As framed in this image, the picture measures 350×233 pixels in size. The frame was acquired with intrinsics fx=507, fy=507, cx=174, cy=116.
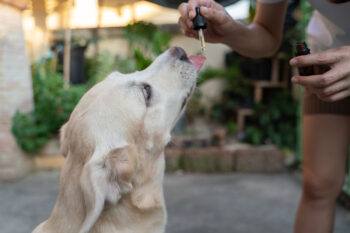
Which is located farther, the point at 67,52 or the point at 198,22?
the point at 67,52

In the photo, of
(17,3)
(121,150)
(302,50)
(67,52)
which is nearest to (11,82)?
(17,3)

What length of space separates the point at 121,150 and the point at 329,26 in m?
1.04

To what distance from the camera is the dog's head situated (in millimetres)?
1822

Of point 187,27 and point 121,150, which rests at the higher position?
point 187,27

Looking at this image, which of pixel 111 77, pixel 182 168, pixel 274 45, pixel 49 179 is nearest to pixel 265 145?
pixel 182 168

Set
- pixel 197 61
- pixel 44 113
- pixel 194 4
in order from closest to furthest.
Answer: pixel 194 4 < pixel 197 61 < pixel 44 113

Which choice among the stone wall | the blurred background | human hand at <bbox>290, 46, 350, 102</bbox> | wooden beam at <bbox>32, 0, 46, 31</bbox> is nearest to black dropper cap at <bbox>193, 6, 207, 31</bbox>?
human hand at <bbox>290, 46, 350, 102</bbox>

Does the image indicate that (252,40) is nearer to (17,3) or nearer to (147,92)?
(147,92)

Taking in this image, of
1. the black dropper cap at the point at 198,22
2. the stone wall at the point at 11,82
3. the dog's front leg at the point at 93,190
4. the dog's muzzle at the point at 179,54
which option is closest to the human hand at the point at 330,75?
the black dropper cap at the point at 198,22

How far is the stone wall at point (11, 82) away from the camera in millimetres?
4691

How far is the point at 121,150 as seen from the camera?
1.82m

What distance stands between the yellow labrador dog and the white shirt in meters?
0.56

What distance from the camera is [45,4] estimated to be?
632cm

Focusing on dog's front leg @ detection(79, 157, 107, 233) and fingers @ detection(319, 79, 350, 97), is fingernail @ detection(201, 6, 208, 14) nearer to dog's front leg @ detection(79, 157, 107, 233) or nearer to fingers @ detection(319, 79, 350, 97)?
fingers @ detection(319, 79, 350, 97)
